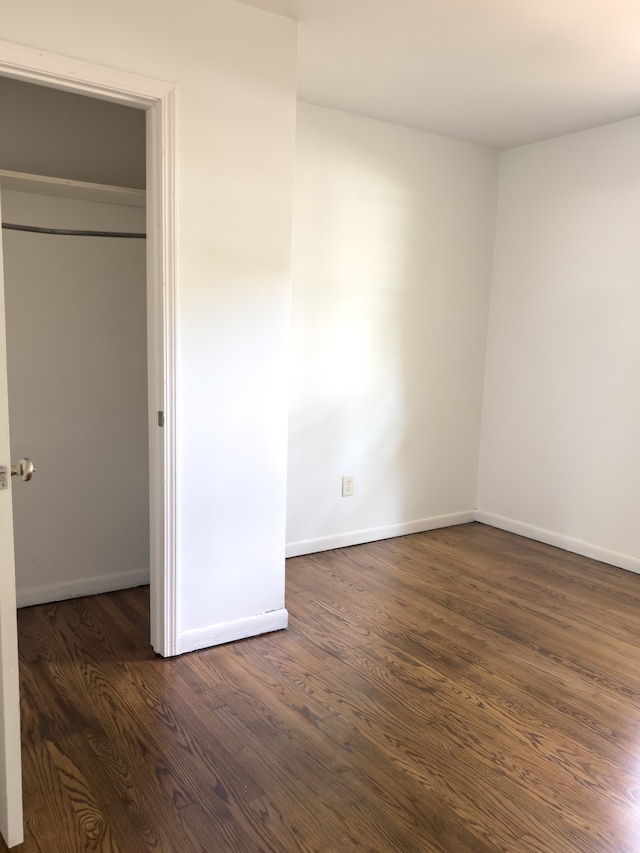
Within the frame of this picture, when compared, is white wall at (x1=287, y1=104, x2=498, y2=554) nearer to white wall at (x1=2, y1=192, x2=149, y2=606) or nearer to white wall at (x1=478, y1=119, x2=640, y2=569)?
white wall at (x1=478, y1=119, x2=640, y2=569)

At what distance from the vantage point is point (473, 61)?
290 cm

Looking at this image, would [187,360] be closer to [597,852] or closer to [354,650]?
[354,650]

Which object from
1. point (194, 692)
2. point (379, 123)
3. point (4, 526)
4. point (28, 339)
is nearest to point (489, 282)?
point (379, 123)

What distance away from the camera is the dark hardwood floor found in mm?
1742

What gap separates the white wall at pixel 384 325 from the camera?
3678 millimetres

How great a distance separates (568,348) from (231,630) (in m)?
2.62

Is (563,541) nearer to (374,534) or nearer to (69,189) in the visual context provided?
(374,534)

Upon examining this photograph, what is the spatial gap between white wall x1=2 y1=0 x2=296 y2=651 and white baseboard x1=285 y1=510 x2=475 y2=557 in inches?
37.7

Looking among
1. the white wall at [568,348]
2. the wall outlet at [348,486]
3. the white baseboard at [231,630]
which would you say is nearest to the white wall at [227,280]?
the white baseboard at [231,630]

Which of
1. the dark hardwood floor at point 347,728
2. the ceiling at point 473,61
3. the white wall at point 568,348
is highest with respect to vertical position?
the ceiling at point 473,61

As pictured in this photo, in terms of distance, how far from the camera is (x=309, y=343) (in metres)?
3.70

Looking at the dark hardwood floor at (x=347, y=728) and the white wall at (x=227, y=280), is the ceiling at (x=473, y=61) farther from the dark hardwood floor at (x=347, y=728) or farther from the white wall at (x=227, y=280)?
the dark hardwood floor at (x=347, y=728)

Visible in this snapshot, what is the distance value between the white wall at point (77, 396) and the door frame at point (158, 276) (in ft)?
2.18

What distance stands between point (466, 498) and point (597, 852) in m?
3.02
